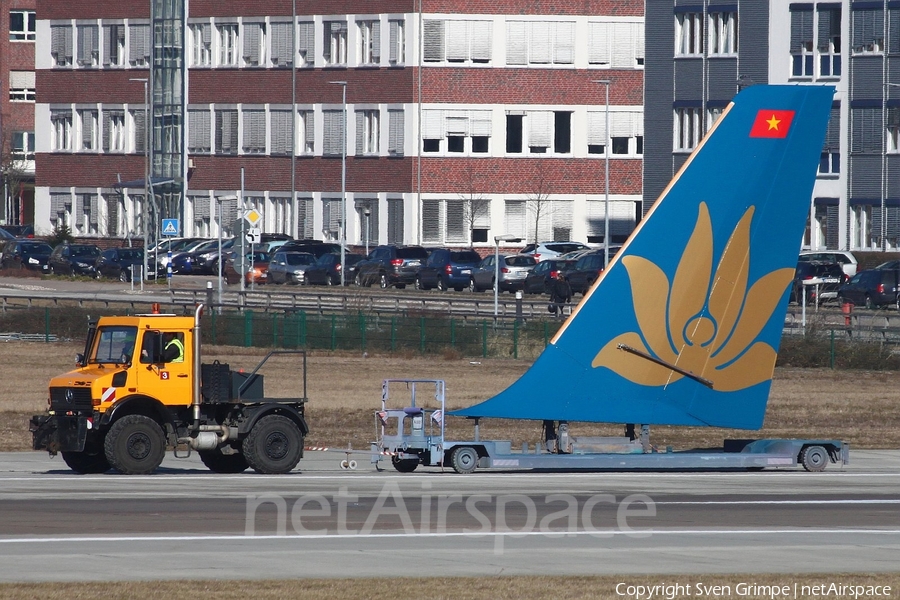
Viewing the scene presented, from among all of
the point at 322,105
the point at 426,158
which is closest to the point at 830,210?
the point at 426,158

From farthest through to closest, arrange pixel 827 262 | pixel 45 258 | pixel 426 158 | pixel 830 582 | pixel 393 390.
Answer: pixel 426 158
pixel 45 258
pixel 827 262
pixel 393 390
pixel 830 582

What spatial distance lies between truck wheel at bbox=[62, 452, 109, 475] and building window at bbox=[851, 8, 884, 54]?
218ft

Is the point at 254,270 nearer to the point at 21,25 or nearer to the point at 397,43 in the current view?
the point at 397,43

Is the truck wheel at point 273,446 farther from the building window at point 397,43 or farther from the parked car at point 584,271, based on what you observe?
the building window at point 397,43

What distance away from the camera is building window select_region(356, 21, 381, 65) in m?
101

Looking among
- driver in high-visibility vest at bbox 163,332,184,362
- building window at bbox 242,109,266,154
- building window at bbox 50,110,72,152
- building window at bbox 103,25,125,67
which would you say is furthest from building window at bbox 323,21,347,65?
A: driver in high-visibility vest at bbox 163,332,184,362

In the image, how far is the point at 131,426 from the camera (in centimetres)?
2461

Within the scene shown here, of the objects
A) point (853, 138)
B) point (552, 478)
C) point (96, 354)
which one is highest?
point (853, 138)

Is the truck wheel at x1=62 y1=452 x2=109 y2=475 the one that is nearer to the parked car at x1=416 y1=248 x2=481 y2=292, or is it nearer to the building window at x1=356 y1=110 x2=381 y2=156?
the parked car at x1=416 y1=248 x2=481 y2=292

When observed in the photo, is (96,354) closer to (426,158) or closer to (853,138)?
(853,138)

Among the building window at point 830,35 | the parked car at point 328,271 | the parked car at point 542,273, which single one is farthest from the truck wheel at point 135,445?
the building window at point 830,35

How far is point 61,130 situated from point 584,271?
2144 inches

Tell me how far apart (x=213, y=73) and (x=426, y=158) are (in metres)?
17.8

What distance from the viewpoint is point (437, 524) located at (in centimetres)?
1881
